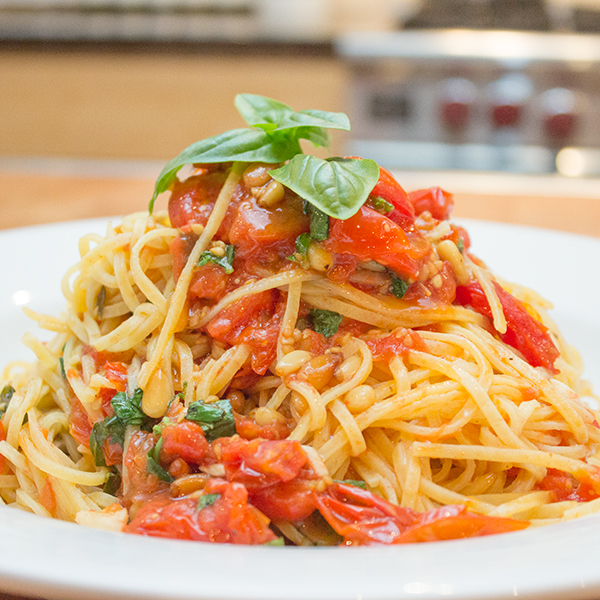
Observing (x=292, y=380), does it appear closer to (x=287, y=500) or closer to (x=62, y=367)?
(x=287, y=500)

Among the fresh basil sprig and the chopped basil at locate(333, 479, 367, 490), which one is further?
the fresh basil sprig

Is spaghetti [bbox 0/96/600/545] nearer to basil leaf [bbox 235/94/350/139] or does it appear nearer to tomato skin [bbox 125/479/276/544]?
tomato skin [bbox 125/479/276/544]

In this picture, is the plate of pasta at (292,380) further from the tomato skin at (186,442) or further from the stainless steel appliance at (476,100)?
the stainless steel appliance at (476,100)

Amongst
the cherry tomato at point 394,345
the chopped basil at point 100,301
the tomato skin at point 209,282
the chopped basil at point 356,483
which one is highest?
the tomato skin at point 209,282

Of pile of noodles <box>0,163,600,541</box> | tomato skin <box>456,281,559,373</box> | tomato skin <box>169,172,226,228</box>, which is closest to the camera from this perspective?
pile of noodles <box>0,163,600,541</box>

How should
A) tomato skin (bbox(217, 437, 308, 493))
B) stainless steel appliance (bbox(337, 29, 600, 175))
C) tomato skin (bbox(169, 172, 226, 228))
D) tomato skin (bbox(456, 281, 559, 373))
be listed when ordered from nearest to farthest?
tomato skin (bbox(217, 437, 308, 493)) → tomato skin (bbox(169, 172, 226, 228)) → tomato skin (bbox(456, 281, 559, 373)) → stainless steel appliance (bbox(337, 29, 600, 175))

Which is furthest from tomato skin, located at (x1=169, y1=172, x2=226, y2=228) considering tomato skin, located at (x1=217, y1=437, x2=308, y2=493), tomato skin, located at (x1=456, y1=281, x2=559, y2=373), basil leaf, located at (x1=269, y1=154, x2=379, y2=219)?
tomato skin, located at (x1=456, y1=281, x2=559, y2=373)

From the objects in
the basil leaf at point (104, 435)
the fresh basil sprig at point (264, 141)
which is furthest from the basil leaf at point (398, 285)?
the basil leaf at point (104, 435)

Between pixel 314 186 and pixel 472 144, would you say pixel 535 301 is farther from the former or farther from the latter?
pixel 472 144
